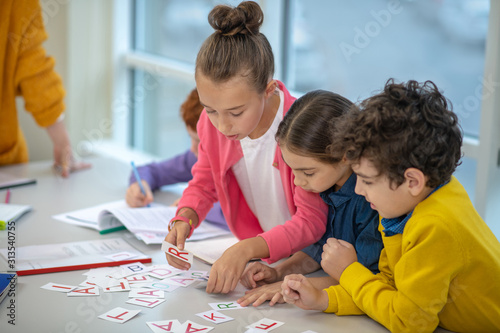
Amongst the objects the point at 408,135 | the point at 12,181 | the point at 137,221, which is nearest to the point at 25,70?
the point at 12,181

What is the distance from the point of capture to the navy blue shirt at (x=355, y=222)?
1221mm

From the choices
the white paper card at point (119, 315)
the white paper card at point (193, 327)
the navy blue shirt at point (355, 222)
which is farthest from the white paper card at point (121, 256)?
the navy blue shirt at point (355, 222)

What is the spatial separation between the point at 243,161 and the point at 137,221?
0.42 metres

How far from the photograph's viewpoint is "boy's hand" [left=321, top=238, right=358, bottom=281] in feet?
3.92

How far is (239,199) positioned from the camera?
153cm

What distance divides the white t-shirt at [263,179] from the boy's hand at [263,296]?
256mm

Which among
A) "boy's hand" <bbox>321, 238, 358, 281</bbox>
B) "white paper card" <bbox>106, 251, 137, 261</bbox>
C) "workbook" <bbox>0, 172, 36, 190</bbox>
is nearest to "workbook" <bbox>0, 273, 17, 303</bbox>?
"white paper card" <bbox>106, 251, 137, 261</bbox>

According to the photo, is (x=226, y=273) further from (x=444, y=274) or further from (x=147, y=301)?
(x=444, y=274)

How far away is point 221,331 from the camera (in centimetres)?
107

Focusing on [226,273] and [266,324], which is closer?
[266,324]

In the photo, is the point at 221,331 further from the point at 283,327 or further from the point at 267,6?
the point at 267,6

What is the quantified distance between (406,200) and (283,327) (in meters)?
0.35

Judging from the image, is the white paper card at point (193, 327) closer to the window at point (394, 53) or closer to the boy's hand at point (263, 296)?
the boy's hand at point (263, 296)

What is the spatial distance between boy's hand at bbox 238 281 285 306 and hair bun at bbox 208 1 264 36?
580mm
